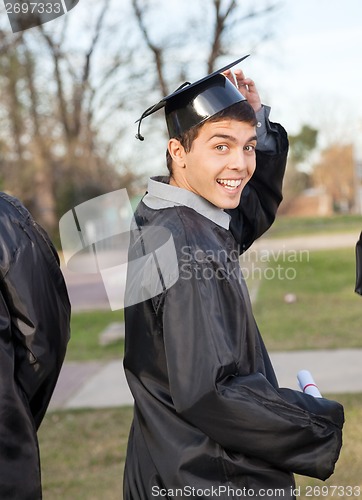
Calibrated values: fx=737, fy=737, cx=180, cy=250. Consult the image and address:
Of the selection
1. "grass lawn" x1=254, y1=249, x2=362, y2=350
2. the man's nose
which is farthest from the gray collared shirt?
"grass lawn" x1=254, y1=249, x2=362, y2=350

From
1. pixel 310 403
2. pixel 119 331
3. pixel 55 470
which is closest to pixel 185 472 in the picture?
pixel 310 403

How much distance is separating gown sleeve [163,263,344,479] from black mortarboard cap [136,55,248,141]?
45 centimetres

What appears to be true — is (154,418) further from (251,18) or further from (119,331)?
(251,18)

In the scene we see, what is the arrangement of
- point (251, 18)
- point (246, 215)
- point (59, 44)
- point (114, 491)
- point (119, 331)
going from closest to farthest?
1. point (246, 215)
2. point (114, 491)
3. point (119, 331)
4. point (251, 18)
5. point (59, 44)

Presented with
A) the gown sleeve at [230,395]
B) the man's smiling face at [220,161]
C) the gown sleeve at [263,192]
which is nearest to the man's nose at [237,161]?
the man's smiling face at [220,161]

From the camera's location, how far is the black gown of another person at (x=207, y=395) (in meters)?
1.79

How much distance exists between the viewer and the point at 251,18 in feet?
46.4

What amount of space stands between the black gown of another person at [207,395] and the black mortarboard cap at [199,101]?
24 centimetres

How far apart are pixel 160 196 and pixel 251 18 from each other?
1288 cm

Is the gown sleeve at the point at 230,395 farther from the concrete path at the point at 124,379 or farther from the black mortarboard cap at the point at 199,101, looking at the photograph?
the concrete path at the point at 124,379

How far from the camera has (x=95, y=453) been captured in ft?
15.5

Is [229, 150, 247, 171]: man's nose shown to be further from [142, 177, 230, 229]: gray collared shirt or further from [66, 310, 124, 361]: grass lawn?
[66, 310, 124, 361]: grass lawn

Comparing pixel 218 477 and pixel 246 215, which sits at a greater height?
pixel 246 215

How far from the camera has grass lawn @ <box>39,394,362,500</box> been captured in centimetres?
407
